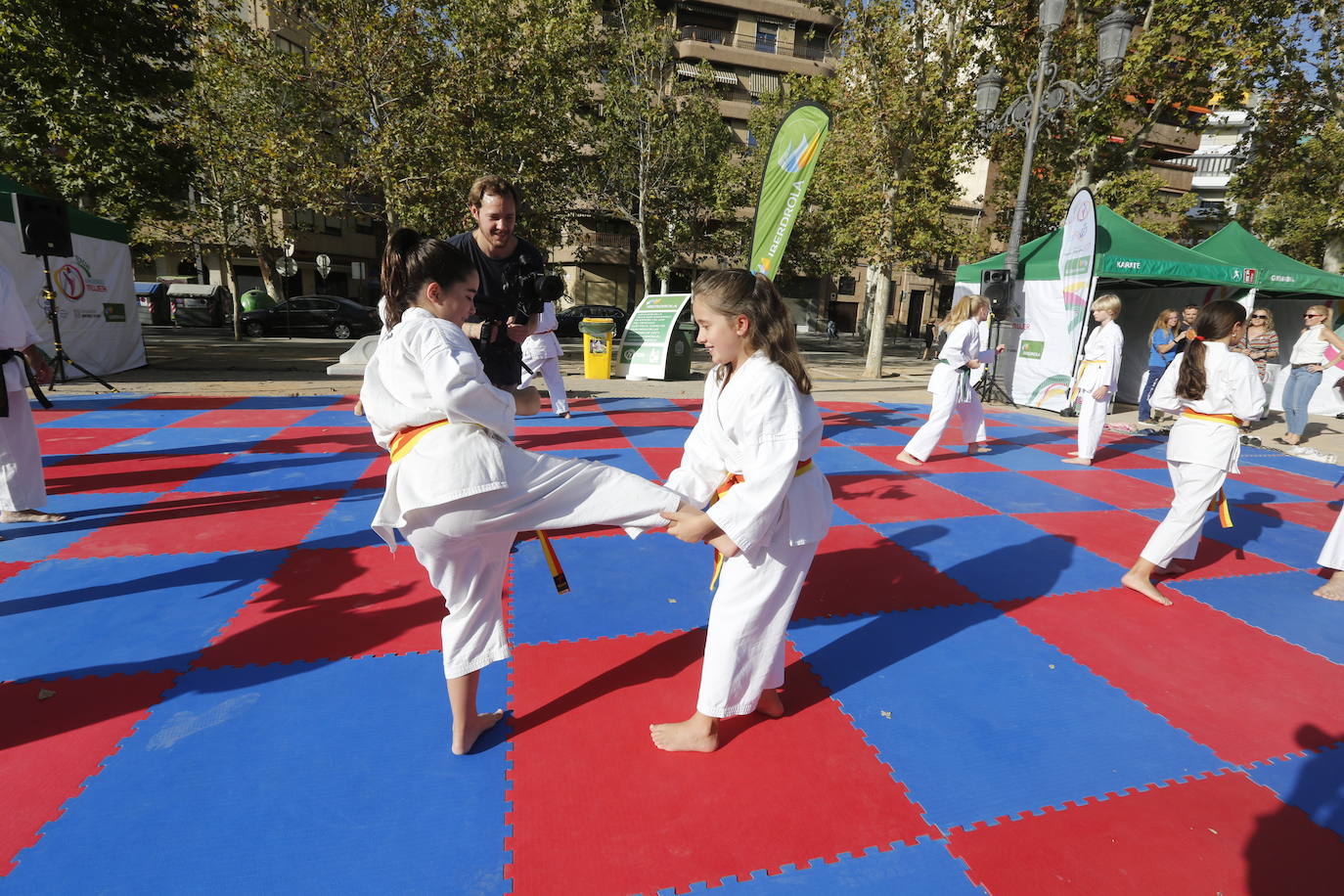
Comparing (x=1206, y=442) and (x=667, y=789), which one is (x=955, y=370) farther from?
(x=667, y=789)

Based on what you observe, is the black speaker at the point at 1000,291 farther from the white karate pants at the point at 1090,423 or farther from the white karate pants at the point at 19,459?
the white karate pants at the point at 19,459

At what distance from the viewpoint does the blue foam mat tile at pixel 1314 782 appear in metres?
2.17

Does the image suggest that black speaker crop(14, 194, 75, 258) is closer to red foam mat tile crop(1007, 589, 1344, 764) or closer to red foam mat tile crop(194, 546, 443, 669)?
red foam mat tile crop(194, 546, 443, 669)

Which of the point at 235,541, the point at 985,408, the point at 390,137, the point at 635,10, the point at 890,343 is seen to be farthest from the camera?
the point at 890,343

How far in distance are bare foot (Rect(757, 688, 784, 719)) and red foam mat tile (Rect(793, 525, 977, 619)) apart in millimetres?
827

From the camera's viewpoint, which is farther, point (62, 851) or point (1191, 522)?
point (1191, 522)

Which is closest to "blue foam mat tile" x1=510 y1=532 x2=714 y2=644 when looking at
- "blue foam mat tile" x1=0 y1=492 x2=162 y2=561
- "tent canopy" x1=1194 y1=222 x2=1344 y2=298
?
"blue foam mat tile" x1=0 y1=492 x2=162 y2=561

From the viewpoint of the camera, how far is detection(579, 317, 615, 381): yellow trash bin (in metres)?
12.7

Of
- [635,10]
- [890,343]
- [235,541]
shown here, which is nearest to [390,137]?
[635,10]

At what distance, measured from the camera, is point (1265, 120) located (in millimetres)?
16062

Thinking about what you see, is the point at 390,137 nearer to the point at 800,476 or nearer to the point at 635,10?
the point at 635,10

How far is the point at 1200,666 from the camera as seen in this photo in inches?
121

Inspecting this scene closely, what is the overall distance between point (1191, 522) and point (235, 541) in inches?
234

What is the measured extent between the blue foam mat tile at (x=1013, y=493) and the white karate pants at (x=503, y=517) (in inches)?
176
